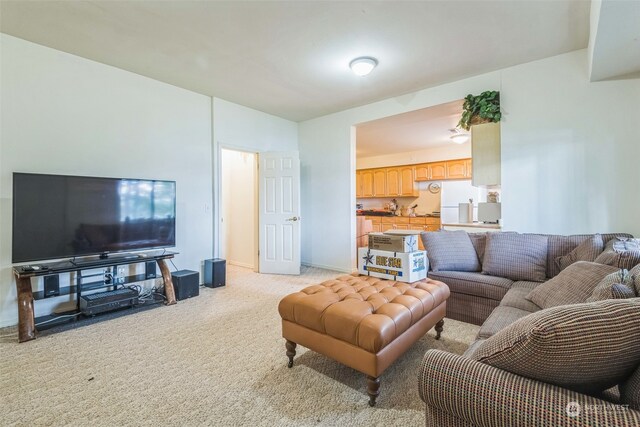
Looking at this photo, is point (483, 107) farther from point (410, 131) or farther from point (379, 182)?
point (379, 182)

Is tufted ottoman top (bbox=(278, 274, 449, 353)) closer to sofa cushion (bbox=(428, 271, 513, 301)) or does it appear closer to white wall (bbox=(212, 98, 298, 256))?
sofa cushion (bbox=(428, 271, 513, 301))

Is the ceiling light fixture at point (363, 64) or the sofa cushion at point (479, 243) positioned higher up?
the ceiling light fixture at point (363, 64)

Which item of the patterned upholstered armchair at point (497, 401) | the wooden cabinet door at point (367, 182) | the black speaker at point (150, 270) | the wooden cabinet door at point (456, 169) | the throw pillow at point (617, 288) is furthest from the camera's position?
the wooden cabinet door at point (367, 182)

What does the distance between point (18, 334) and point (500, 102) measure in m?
5.33

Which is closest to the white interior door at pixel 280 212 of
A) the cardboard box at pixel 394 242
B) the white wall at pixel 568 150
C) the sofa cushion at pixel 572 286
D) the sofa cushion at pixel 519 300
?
the cardboard box at pixel 394 242

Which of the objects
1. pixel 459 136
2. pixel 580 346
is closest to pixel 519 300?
pixel 580 346

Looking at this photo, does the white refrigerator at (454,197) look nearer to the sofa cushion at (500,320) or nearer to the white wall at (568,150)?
the white wall at (568,150)

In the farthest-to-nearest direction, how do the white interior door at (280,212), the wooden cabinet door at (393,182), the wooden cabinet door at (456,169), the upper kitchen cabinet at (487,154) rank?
the wooden cabinet door at (393,182)
the wooden cabinet door at (456,169)
the white interior door at (280,212)
the upper kitchen cabinet at (487,154)

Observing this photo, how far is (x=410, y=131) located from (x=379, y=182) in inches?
103

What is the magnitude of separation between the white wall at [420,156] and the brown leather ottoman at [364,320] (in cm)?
550

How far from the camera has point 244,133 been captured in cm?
466

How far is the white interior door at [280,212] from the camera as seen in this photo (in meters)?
4.78

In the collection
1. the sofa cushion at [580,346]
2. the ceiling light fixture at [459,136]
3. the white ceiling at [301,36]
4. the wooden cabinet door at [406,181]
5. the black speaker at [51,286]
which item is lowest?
the black speaker at [51,286]

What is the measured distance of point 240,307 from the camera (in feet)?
10.5
